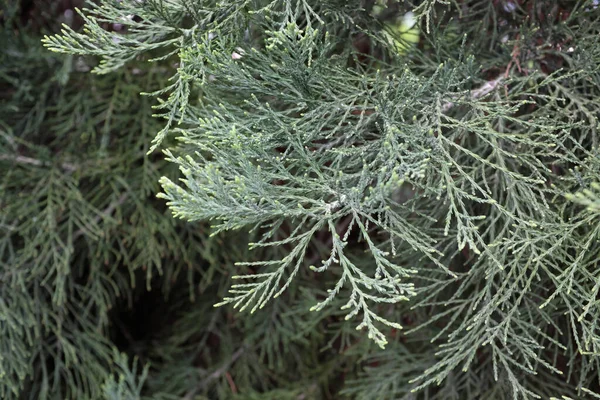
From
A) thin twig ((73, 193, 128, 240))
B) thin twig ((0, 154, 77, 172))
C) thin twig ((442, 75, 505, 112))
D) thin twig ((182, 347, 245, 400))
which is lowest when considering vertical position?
thin twig ((182, 347, 245, 400))

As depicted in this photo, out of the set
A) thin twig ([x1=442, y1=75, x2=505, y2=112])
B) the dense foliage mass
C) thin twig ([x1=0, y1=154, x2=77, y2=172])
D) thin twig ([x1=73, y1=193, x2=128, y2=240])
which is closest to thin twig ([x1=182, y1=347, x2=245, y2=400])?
the dense foliage mass

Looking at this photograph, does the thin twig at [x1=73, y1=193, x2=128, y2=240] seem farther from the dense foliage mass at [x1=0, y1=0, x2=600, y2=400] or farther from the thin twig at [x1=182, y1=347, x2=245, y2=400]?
the thin twig at [x1=182, y1=347, x2=245, y2=400]

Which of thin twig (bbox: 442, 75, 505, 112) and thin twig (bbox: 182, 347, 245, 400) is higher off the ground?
thin twig (bbox: 442, 75, 505, 112)

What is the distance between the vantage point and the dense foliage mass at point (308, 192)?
944mm

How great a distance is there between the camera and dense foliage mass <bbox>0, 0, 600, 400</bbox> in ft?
3.10

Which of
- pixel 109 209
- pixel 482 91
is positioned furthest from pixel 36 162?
pixel 482 91

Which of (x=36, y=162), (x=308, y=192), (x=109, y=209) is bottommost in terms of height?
(x=109, y=209)

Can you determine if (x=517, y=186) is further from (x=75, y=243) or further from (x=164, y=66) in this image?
(x=75, y=243)

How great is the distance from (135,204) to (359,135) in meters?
0.91

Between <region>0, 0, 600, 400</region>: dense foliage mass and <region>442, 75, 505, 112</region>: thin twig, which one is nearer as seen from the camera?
<region>0, 0, 600, 400</region>: dense foliage mass

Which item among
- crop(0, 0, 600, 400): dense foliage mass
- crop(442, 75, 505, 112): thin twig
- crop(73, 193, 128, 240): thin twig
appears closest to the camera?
crop(0, 0, 600, 400): dense foliage mass

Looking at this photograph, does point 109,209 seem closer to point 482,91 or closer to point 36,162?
point 36,162

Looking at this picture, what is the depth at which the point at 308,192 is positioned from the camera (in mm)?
957

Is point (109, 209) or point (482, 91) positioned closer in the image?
point (482, 91)
